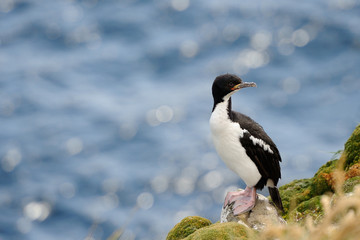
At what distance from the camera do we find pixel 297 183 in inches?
364

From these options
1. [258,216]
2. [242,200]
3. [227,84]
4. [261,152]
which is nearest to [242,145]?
[261,152]

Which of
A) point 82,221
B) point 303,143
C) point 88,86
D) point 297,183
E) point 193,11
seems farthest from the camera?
point 193,11

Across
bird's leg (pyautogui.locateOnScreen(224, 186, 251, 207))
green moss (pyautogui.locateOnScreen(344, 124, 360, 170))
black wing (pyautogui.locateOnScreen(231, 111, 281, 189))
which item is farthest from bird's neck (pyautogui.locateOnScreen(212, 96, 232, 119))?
green moss (pyautogui.locateOnScreen(344, 124, 360, 170))

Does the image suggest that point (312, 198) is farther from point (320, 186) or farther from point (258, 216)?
point (258, 216)

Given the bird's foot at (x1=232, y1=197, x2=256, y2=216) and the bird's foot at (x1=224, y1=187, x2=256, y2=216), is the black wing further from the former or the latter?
the bird's foot at (x1=232, y1=197, x2=256, y2=216)

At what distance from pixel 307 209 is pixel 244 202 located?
89 centimetres

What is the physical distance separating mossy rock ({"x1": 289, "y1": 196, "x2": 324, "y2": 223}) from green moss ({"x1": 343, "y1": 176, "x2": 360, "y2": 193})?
0.46 metres

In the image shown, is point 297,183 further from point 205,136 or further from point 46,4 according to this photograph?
point 46,4

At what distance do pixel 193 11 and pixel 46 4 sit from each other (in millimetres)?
9306

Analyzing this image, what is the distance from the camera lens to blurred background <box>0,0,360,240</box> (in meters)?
24.9

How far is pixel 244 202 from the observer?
26.1 ft

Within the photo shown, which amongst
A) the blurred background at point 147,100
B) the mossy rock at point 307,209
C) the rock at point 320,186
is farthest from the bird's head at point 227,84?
the blurred background at point 147,100

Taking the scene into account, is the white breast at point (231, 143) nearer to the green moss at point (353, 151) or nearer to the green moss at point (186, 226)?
the green moss at point (186, 226)

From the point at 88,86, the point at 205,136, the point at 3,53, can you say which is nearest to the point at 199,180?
the point at 205,136
